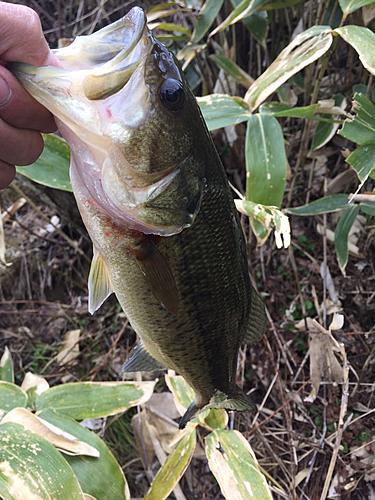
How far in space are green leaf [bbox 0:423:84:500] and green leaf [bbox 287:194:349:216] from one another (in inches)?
60.0

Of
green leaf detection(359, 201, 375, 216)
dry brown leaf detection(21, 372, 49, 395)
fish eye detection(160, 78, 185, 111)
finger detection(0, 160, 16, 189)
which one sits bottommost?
dry brown leaf detection(21, 372, 49, 395)

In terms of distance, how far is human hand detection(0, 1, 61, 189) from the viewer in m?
0.83

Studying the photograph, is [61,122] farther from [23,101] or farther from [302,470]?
[302,470]

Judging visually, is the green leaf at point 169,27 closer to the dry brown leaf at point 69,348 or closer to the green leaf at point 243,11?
the green leaf at point 243,11

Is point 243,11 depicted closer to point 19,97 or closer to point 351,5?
point 351,5

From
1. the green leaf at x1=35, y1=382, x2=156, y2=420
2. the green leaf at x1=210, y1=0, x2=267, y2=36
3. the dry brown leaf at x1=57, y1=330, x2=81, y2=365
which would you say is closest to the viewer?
the green leaf at x1=35, y1=382, x2=156, y2=420

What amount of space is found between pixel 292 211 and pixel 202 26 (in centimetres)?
126

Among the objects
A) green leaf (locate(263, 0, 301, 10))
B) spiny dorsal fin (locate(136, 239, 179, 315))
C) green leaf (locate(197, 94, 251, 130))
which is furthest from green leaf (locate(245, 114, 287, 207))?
spiny dorsal fin (locate(136, 239, 179, 315))

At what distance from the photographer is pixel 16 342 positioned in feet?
9.74

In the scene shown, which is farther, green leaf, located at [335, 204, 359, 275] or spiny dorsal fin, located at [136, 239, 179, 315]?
green leaf, located at [335, 204, 359, 275]

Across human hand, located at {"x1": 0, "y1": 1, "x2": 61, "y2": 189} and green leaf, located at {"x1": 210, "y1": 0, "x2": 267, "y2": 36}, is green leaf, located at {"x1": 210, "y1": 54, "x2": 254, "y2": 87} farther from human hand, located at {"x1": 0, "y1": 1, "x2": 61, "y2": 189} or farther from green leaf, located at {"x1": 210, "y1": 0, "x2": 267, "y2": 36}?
human hand, located at {"x1": 0, "y1": 1, "x2": 61, "y2": 189}

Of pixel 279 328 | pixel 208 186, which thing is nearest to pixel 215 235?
pixel 208 186

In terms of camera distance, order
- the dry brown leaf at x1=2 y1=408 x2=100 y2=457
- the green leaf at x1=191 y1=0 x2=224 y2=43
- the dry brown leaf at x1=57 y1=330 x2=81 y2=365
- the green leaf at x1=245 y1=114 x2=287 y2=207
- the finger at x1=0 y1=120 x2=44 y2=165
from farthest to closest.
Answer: the dry brown leaf at x1=57 y1=330 x2=81 y2=365
the green leaf at x1=191 y1=0 x2=224 y2=43
the green leaf at x1=245 y1=114 x2=287 y2=207
the dry brown leaf at x1=2 y1=408 x2=100 y2=457
the finger at x1=0 y1=120 x2=44 y2=165

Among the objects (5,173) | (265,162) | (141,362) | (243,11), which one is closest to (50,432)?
(141,362)
